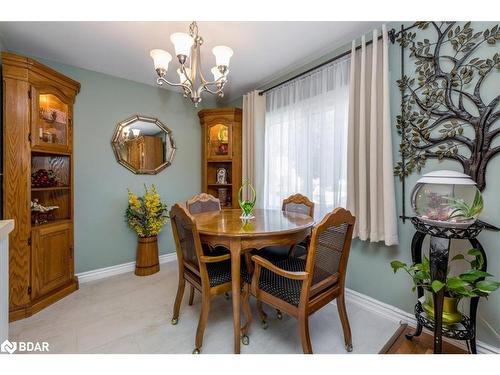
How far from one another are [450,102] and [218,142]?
8.82 feet

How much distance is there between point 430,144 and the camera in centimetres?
170

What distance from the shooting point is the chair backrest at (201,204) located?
7.95ft

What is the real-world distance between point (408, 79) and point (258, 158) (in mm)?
1775

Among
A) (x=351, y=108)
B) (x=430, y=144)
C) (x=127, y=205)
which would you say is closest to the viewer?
(x=430, y=144)

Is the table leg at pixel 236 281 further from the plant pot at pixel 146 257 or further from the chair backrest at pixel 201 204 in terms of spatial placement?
the plant pot at pixel 146 257

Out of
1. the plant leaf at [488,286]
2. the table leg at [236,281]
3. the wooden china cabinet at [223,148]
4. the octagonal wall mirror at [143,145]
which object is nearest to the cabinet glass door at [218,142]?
the wooden china cabinet at [223,148]

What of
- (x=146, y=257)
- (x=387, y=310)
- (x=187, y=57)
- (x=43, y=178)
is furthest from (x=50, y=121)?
(x=387, y=310)

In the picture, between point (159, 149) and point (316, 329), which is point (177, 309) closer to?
point (316, 329)

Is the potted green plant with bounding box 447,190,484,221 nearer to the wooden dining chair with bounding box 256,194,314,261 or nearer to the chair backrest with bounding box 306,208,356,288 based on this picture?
the chair backrest with bounding box 306,208,356,288

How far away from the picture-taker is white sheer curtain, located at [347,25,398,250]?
182 cm

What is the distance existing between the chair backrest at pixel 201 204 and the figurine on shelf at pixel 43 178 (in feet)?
4.65

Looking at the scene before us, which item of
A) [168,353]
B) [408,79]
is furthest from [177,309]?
[408,79]

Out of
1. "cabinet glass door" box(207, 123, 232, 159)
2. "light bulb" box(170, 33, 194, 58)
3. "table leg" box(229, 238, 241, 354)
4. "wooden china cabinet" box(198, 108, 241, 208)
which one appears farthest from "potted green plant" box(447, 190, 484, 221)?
"cabinet glass door" box(207, 123, 232, 159)
